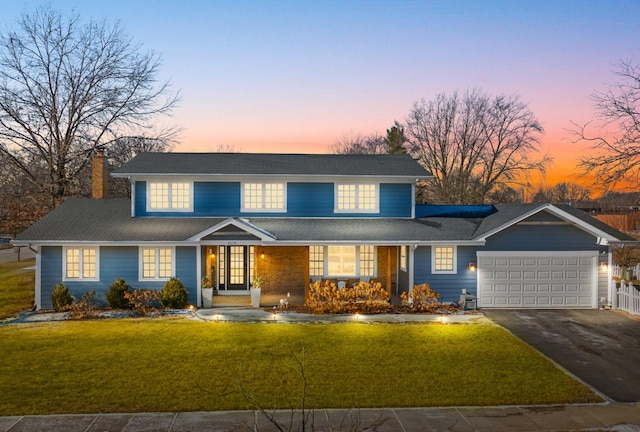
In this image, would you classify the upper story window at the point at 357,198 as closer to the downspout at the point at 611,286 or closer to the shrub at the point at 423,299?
the shrub at the point at 423,299

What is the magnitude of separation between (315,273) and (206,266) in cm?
473

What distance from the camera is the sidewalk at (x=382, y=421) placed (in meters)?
8.85

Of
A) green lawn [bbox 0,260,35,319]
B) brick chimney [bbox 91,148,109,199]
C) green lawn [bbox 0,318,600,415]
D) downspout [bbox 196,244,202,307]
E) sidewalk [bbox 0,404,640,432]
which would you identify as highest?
brick chimney [bbox 91,148,109,199]

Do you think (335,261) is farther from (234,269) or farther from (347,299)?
(234,269)

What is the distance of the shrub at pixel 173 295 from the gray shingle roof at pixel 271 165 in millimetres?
4949

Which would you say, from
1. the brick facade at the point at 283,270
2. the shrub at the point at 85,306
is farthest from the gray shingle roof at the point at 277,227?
the shrub at the point at 85,306

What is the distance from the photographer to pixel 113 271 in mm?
20078

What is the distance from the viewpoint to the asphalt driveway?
11.8m

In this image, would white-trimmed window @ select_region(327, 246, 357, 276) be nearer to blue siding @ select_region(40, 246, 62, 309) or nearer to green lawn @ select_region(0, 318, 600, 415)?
green lawn @ select_region(0, 318, 600, 415)

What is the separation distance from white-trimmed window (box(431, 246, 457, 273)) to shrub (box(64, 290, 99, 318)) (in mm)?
13260

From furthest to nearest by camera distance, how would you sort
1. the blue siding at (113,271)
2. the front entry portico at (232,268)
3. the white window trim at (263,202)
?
the front entry portico at (232,268)
the white window trim at (263,202)
the blue siding at (113,271)

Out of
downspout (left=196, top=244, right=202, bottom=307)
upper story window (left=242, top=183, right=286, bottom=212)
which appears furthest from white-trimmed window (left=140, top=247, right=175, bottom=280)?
upper story window (left=242, top=183, right=286, bottom=212)

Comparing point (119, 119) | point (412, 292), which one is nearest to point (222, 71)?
point (119, 119)

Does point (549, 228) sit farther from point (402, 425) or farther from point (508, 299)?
point (402, 425)
